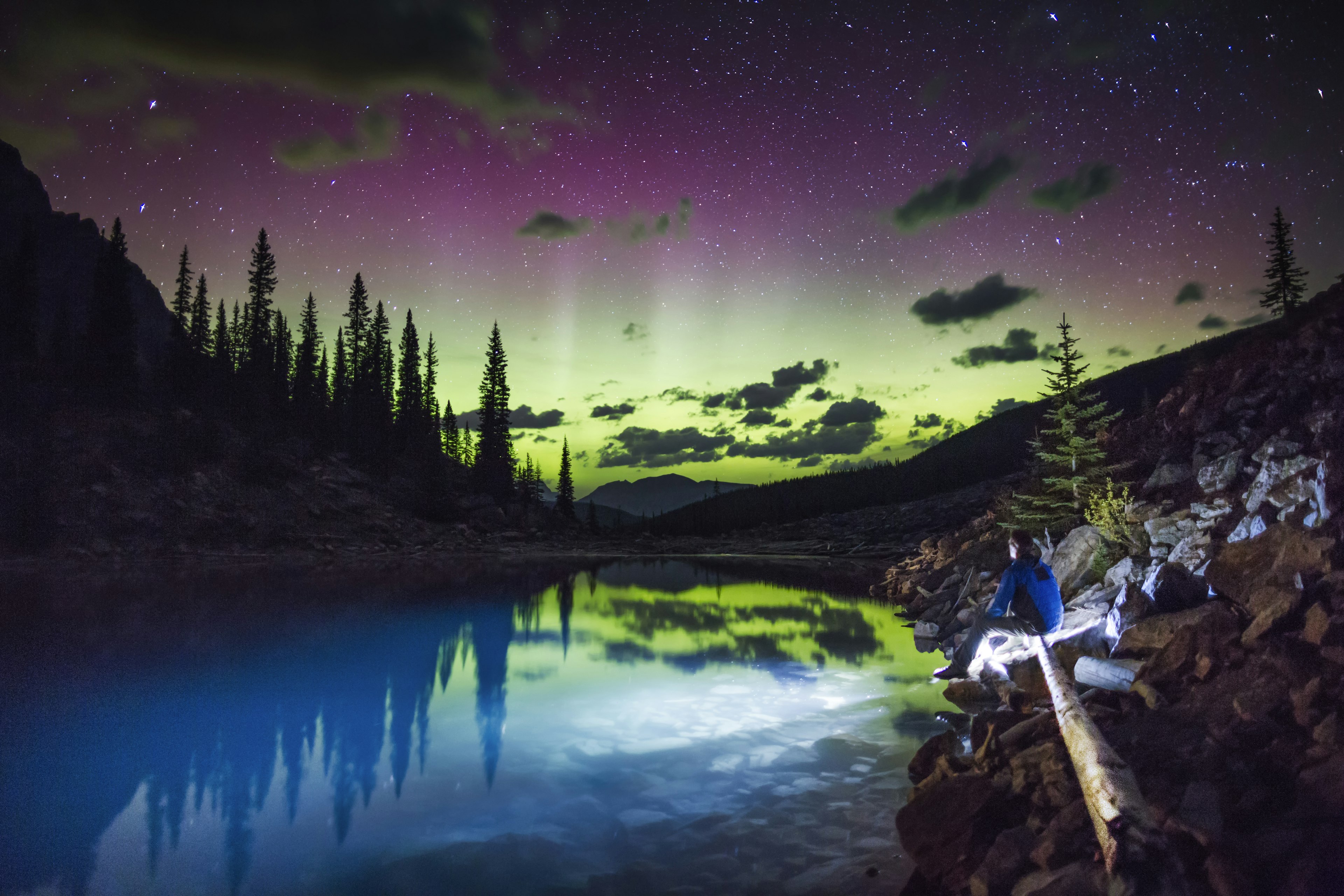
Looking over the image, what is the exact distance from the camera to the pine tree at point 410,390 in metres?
81.4

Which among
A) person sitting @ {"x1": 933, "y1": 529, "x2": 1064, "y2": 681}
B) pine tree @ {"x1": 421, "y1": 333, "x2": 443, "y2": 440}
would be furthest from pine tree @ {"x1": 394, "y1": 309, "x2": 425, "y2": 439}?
person sitting @ {"x1": 933, "y1": 529, "x2": 1064, "y2": 681}

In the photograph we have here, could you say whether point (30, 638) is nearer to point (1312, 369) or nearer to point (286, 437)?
point (1312, 369)

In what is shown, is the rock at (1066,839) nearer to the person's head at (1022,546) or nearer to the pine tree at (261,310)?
the person's head at (1022,546)

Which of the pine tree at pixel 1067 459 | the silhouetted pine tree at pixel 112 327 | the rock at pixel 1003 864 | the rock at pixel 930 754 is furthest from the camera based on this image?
the silhouetted pine tree at pixel 112 327

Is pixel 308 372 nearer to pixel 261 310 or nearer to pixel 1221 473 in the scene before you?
pixel 261 310

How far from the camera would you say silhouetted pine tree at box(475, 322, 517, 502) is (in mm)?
80625

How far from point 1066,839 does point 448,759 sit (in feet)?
27.4

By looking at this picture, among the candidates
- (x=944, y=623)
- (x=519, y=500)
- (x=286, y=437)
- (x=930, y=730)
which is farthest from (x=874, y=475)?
(x=930, y=730)

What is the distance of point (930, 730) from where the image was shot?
10281 millimetres

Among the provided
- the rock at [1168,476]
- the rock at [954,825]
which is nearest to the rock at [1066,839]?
the rock at [954,825]

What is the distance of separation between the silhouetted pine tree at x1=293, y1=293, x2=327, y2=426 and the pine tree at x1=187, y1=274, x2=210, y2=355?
29.3 feet

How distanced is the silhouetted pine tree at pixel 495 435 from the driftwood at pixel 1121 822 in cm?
7660

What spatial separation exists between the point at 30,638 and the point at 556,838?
1882 cm

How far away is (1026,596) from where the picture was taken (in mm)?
8914
